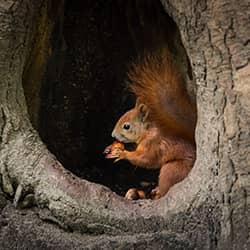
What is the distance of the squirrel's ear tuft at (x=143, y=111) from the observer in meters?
3.47

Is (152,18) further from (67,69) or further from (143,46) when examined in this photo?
(67,69)

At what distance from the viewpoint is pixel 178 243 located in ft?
8.77

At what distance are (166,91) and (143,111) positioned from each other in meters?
0.24

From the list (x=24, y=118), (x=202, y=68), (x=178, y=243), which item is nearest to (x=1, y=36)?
(x=24, y=118)

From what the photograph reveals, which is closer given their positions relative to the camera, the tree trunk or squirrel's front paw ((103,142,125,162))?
the tree trunk

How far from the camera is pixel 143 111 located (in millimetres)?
3488

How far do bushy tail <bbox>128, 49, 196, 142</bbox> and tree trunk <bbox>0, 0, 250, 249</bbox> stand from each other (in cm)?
54

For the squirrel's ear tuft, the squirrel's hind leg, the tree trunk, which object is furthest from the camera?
the squirrel's ear tuft

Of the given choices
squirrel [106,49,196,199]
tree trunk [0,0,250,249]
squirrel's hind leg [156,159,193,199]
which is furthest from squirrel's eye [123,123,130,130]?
tree trunk [0,0,250,249]

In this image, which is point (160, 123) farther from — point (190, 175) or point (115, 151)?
point (190, 175)

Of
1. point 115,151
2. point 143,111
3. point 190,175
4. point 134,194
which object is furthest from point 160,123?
point 190,175

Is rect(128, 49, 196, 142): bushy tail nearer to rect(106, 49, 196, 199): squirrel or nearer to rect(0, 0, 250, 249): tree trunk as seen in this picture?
rect(106, 49, 196, 199): squirrel

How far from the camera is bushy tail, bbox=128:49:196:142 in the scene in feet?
10.7

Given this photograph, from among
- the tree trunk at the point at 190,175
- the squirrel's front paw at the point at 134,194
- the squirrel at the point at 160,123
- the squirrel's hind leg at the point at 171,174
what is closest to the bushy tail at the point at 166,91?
the squirrel at the point at 160,123
